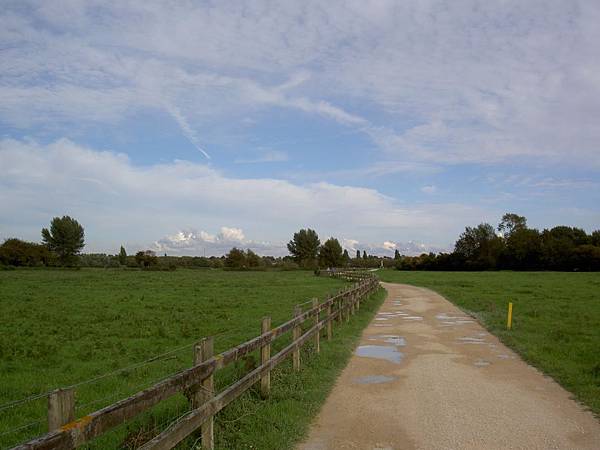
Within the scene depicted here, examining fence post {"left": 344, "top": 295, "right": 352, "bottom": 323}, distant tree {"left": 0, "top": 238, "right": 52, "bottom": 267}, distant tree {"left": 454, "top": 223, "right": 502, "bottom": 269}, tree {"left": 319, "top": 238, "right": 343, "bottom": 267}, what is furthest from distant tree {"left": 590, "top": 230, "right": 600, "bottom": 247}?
distant tree {"left": 0, "top": 238, "right": 52, "bottom": 267}

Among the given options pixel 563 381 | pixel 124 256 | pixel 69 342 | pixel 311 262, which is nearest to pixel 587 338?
pixel 563 381

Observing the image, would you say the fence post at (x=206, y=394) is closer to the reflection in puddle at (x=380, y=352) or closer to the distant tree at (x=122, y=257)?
the reflection in puddle at (x=380, y=352)

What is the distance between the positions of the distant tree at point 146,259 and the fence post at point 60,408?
376 feet

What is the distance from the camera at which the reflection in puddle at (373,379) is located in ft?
30.7

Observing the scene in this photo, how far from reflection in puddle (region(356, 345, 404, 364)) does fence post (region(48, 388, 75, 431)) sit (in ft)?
28.5

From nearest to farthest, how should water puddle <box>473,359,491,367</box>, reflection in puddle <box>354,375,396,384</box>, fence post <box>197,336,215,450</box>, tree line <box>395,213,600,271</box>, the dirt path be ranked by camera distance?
fence post <box>197,336,215,450</box>, the dirt path, reflection in puddle <box>354,375,396,384</box>, water puddle <box>473,359,491,367</box>, tree line <box>395,213,600,271</box>

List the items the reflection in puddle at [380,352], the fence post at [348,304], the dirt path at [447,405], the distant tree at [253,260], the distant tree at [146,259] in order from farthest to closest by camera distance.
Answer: the distant tree at [253,260] < the distant tree at [146,259] < the fence post at [348,304] < the reflection in puddle at [380,352] < the dirt path at [447,405]

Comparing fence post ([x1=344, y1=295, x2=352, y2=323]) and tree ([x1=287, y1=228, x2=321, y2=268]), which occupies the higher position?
tree ([x1=287, y1=228, x2=321, y2=268])

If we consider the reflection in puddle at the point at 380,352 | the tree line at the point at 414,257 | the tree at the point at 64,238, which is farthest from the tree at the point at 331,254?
the reflection in puddle at the point at 380,352

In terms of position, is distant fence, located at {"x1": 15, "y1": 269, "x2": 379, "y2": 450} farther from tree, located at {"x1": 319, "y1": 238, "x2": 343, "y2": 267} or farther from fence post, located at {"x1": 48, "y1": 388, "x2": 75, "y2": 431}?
tree, located at {"x1": 319, "y1": 238, "x2": 343, "y2": 267}

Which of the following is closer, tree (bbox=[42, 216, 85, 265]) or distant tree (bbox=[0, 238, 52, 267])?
distant tree (bbox=[0, 238, 52, 267])

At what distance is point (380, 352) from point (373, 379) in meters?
3.15

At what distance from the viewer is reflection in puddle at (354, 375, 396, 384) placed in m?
9.37

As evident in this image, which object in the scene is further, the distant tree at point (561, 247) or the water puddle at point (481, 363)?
the distant tree at point (561, 247)
